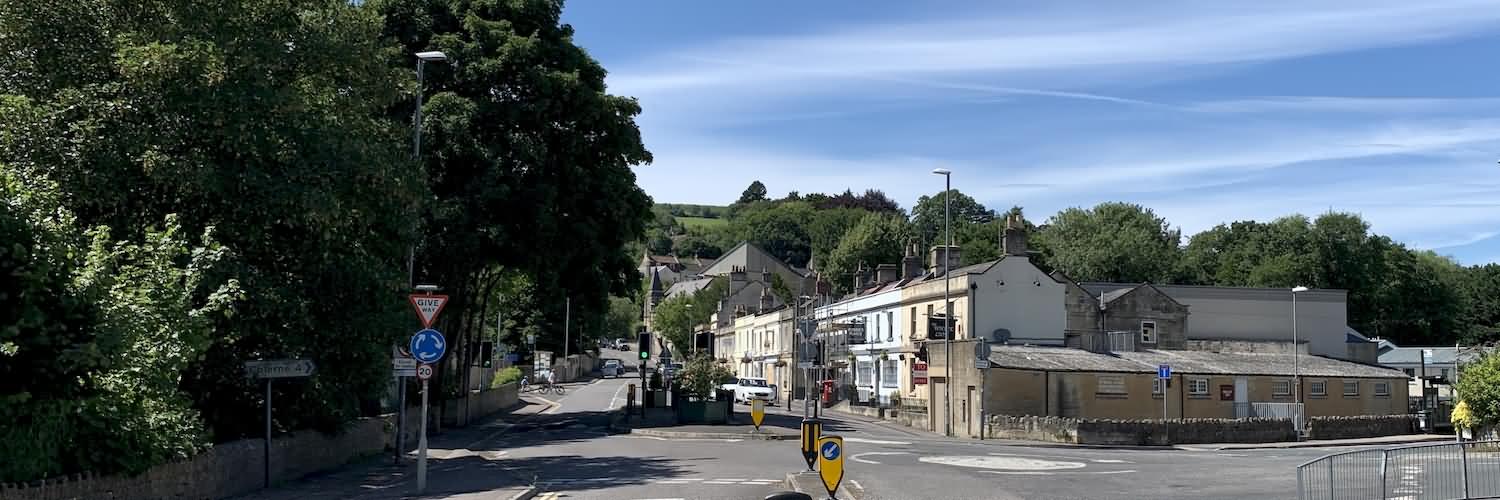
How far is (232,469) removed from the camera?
18.1 metres

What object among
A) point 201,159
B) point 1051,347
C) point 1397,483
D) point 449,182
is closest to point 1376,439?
point 1051,347

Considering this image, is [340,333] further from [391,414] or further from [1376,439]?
[1376,439]

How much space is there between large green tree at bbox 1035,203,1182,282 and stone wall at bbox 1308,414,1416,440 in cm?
5182

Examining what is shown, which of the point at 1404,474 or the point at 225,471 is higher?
the point at 1404,474

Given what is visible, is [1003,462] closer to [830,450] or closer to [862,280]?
[830,450]

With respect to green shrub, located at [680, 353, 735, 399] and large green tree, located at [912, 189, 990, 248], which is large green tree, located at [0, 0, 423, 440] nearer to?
green shrub, located at [680, 353, 735, 399]

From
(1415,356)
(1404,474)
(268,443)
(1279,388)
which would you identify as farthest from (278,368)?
(1415,356)

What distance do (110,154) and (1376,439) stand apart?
3933 cm

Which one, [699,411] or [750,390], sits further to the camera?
[750,390]

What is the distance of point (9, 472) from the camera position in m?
12.1

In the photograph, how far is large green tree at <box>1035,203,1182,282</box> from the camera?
95938 mm

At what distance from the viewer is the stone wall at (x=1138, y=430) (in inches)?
1463

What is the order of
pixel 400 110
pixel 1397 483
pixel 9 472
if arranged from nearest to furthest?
pixel 9 472 < pixel 1397 483 < pixel 400 110

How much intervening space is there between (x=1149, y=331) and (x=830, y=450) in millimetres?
43523
